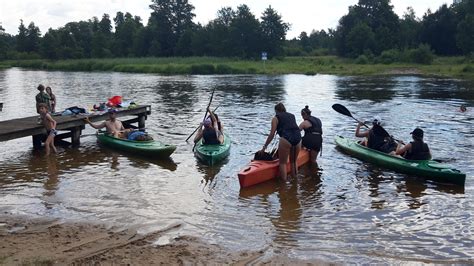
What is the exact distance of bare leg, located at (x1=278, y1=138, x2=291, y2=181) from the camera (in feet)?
33.4

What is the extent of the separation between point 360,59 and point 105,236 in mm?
58824

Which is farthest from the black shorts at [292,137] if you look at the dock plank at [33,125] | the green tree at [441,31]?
the green tree at [441,31]

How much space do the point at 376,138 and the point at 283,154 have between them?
11.0 ft

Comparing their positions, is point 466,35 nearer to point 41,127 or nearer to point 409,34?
Result: point 409,34

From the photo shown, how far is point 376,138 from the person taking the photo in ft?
40.9

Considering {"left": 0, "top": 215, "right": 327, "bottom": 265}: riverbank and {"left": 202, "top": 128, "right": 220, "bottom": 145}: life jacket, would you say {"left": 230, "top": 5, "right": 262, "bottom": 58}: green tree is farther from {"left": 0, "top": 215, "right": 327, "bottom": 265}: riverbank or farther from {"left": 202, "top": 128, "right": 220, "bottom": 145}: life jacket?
{"left": 0, "top": 215, "right": 327, "bottom": 265}: riverbank

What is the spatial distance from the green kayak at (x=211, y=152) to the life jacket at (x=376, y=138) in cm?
382

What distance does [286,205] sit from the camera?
9.12 metres

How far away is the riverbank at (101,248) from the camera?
241 inches

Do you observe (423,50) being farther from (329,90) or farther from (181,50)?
(181,50)

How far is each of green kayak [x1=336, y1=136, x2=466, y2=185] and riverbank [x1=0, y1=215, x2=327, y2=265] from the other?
5322mm

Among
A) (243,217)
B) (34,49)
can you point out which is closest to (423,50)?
(243,217)

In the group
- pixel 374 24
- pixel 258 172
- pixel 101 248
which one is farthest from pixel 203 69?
pixel 101 248

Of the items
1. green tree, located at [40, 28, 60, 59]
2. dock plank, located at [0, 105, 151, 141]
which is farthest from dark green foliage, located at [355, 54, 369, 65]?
green tree, located at [40, 28, 60, 59]
